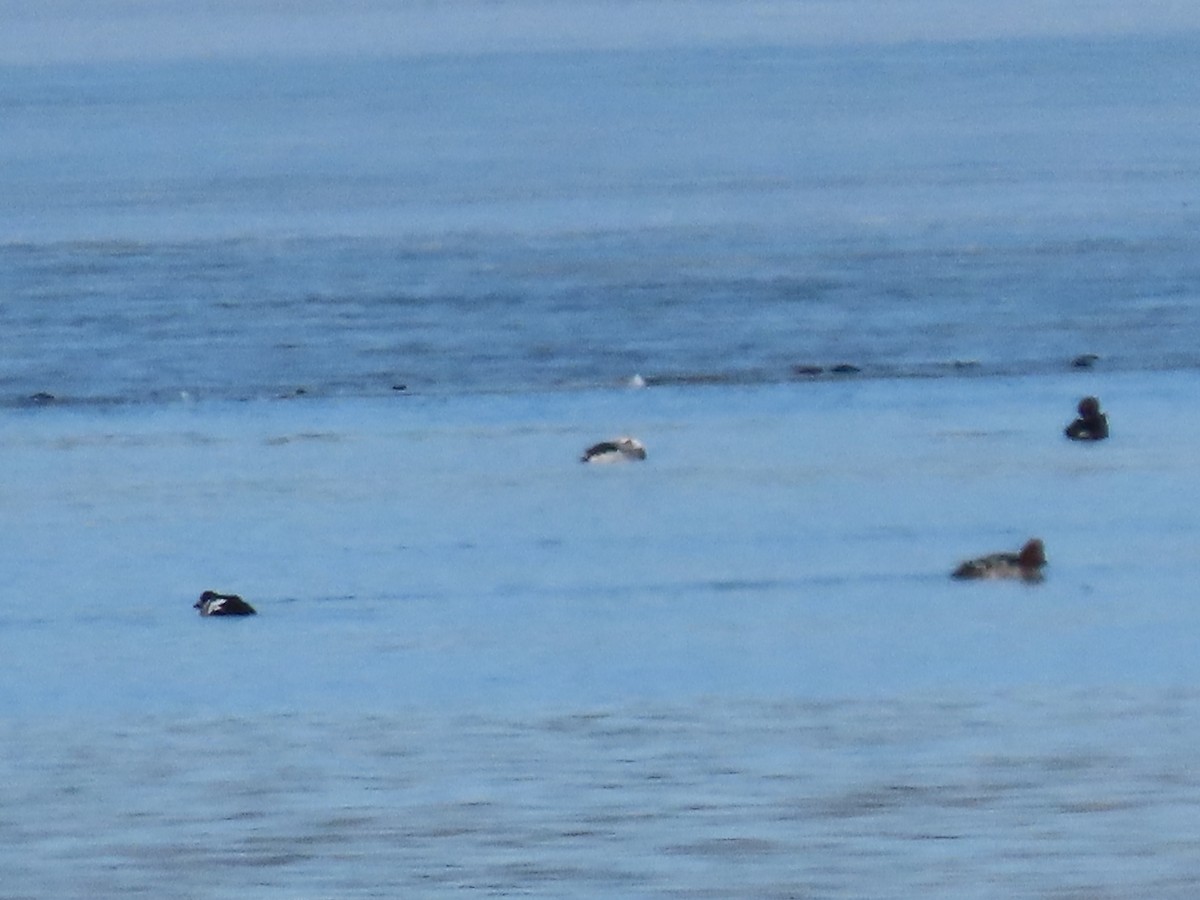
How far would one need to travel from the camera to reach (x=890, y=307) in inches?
936

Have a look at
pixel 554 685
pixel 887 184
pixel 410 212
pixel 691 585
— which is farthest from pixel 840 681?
pixel 887 184

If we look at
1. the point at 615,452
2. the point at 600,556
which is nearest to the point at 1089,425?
the point at 615,452

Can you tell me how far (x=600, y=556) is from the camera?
12.7 meters

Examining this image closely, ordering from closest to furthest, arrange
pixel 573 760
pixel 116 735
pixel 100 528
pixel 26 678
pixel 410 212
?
pixel 573 760
pixel 116 735
pixel 26 678
pixel 100 528
pixel 410 212

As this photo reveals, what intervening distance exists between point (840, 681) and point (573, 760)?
4.72 feet

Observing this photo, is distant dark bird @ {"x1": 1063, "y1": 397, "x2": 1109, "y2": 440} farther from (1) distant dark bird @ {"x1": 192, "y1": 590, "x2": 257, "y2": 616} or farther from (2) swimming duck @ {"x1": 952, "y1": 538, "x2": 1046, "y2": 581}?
(1) distant dark bird @ {"x1": 192, "y1": 590, "x2": 257, "y2": 616}

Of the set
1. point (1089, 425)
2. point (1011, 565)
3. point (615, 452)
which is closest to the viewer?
point (1011, 565)

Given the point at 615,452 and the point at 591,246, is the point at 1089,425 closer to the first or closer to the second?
the point at 615,452

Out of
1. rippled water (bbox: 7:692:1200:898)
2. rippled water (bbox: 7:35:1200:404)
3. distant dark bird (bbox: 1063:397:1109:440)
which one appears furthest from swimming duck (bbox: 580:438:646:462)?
rippled water (bbox: 7:692:1200:898)

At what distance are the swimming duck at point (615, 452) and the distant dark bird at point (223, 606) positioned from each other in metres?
3.95

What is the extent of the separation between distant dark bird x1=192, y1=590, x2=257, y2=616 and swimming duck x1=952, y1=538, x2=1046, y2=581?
273 centimetres

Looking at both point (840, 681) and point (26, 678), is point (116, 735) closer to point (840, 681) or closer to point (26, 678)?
point (26, 678)

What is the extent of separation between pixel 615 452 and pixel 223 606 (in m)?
4.09

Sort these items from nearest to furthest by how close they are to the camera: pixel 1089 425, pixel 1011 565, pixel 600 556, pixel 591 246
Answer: pixel 1011 565 → pixel 600 556 → pixel 1089 425 → pixel 591 246
